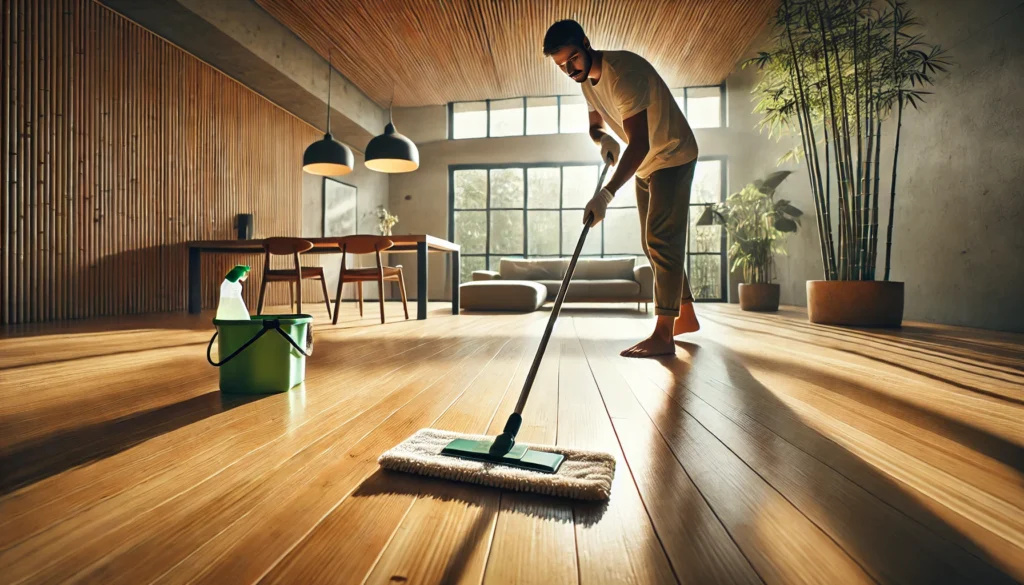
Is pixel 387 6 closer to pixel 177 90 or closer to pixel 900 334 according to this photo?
pixel 177 90

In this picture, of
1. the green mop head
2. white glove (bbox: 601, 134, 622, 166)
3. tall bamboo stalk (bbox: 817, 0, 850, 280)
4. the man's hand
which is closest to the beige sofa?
tall bamboo stalk (bbox: 817, 0, 850, 280)

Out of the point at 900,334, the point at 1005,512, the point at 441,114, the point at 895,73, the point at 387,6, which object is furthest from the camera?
the point at 441,114

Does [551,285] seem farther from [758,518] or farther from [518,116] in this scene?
[758,518]

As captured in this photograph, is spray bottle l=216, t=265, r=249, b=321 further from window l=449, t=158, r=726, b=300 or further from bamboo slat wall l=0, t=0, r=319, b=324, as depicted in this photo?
window l=449, t=158, r=726, b=300

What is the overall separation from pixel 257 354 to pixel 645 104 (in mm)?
1584

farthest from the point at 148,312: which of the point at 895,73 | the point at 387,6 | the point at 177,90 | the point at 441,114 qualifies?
the point at 895,73

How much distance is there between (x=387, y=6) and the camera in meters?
5.57

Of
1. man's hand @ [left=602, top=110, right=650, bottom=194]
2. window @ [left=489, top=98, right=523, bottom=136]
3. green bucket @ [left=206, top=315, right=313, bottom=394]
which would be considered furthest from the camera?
window @ [left=489, top=98, right=523, bottom=136]

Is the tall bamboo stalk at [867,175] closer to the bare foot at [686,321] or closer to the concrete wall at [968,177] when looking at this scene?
the concrete wall at [968,177]

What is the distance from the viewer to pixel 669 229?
2.04m

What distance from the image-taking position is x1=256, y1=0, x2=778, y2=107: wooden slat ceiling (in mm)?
5664

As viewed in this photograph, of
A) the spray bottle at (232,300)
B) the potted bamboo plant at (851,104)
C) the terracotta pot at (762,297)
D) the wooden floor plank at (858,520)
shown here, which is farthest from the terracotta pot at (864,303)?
the spray bottle at (232,300)

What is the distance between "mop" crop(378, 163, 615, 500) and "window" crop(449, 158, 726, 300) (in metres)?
8.04

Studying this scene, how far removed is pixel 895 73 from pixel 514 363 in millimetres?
3302
